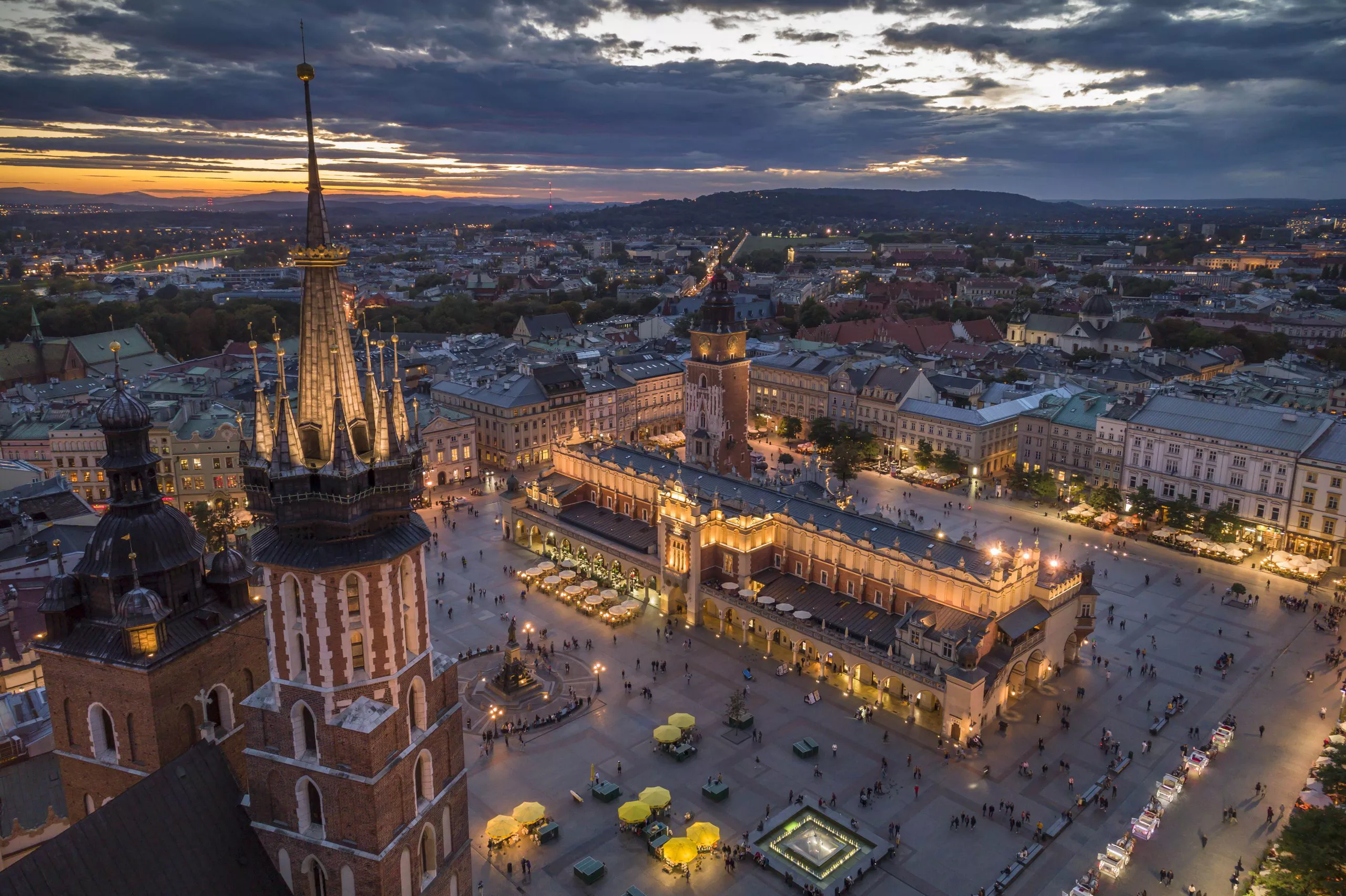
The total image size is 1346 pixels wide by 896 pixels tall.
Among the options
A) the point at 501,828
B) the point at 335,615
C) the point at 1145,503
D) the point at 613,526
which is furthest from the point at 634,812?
the point at 1145,503

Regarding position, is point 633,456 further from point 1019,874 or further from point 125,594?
point 125,594

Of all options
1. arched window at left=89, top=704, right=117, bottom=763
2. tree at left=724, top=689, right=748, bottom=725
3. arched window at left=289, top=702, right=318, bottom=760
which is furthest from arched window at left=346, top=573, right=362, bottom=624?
tree at left=724, top=689, right=748, bottom=725

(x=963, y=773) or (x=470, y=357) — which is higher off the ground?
(x=470, y=357)

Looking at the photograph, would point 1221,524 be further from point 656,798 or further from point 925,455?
point 656,798

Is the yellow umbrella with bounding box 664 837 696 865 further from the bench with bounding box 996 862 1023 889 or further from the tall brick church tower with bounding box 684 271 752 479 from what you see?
the tall brick church tower with bounding box 684 271 752 479

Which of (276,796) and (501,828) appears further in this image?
(501,828)

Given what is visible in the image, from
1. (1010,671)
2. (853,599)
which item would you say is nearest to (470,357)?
(853,599)
